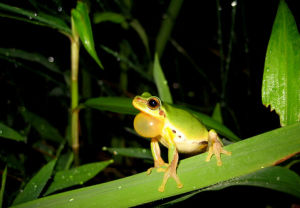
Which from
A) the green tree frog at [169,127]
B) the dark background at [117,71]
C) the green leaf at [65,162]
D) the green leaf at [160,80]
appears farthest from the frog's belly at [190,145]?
the green leaf at [65,162]

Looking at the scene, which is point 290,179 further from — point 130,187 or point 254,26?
point 254,26

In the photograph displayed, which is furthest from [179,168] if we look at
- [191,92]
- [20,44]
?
[191,92]

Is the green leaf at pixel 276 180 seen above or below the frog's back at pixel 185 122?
below

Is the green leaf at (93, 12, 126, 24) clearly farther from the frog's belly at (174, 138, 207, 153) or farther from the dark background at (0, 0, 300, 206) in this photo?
the frog's belly at (174, 138, 207, 153)

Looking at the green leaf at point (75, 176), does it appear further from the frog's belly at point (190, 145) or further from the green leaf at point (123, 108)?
the frog's belly at point (190, 145)

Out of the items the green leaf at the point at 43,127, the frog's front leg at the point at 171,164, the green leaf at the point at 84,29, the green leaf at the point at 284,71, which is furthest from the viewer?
the green leaf at the point at 43,127

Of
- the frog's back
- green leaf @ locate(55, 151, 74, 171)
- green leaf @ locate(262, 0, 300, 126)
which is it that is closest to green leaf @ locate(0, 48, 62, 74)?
green leaf @ locate(55, 151, 74, 171)
